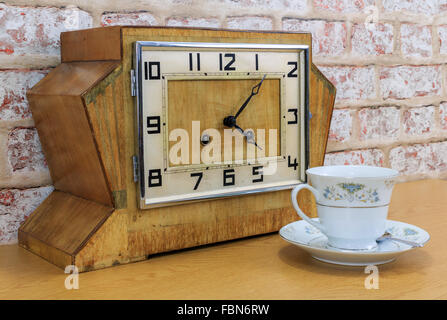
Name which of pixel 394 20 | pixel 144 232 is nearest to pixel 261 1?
pixel 394 20

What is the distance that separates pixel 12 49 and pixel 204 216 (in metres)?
0.47

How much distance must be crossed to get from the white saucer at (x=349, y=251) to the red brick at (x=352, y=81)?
59cm

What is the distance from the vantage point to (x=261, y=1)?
135 cm

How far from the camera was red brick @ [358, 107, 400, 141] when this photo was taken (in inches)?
61.1

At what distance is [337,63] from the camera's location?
58.7 inches

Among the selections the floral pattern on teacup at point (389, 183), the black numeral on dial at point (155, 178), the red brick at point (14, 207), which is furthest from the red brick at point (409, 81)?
the red brick at point (14, 207)

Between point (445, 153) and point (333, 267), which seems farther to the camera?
point (445, 153)

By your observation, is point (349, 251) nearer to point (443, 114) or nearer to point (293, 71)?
point (293, 71)

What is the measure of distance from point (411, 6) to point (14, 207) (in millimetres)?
1233

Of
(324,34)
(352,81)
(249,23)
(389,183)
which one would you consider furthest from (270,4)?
(389,183)

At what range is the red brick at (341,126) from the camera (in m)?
1.50

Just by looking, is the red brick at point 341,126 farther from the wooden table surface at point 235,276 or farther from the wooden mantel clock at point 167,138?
the wooden table surface at point 235,276

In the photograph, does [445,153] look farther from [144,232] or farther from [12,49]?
[12,49]
